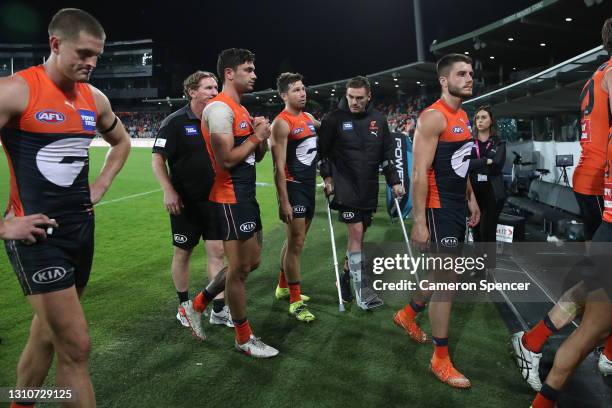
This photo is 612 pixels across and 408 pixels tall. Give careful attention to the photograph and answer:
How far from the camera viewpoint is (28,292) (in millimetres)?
2391

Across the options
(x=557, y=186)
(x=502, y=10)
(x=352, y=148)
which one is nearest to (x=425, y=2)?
(x=502, y=10)

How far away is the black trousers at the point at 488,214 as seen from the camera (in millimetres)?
6094

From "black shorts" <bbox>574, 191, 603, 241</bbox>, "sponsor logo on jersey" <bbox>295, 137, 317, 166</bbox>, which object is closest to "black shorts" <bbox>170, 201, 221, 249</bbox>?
"sponsor logo on jersey" <bbox>295, 137, 317, 166</bbox>

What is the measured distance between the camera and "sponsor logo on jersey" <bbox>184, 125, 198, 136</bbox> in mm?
4570

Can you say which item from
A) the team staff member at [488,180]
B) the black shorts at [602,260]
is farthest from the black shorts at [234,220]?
the team staff member at [488,180]

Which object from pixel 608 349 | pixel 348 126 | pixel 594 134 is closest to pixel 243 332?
pixel 348 126

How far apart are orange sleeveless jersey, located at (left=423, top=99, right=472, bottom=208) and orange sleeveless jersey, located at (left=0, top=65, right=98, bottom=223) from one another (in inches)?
93.2

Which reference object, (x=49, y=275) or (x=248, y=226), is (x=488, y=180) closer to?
(x=248, y=226)

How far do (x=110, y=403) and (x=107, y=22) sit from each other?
278ft

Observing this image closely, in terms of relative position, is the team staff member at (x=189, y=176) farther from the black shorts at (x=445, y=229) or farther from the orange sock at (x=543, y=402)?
the orange sock at (x=543, y=402)

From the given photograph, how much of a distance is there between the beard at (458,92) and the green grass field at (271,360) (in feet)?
6.68

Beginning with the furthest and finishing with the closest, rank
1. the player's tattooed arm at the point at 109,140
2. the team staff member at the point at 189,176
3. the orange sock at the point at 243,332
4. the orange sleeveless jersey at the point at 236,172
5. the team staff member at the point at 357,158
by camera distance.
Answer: the team staff member at the point at 357,158, the team staff member at the point at 189,176, the orange sock at the point at 243,332, the orange sleeveless jersey at the point at 236,172, the player's tattooed arm at the point at 109,140

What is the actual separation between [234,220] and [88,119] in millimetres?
1373

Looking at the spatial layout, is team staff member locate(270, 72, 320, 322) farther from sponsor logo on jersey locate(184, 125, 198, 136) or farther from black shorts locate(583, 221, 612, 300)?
black shorts locate(583, 221, 612, 300)
